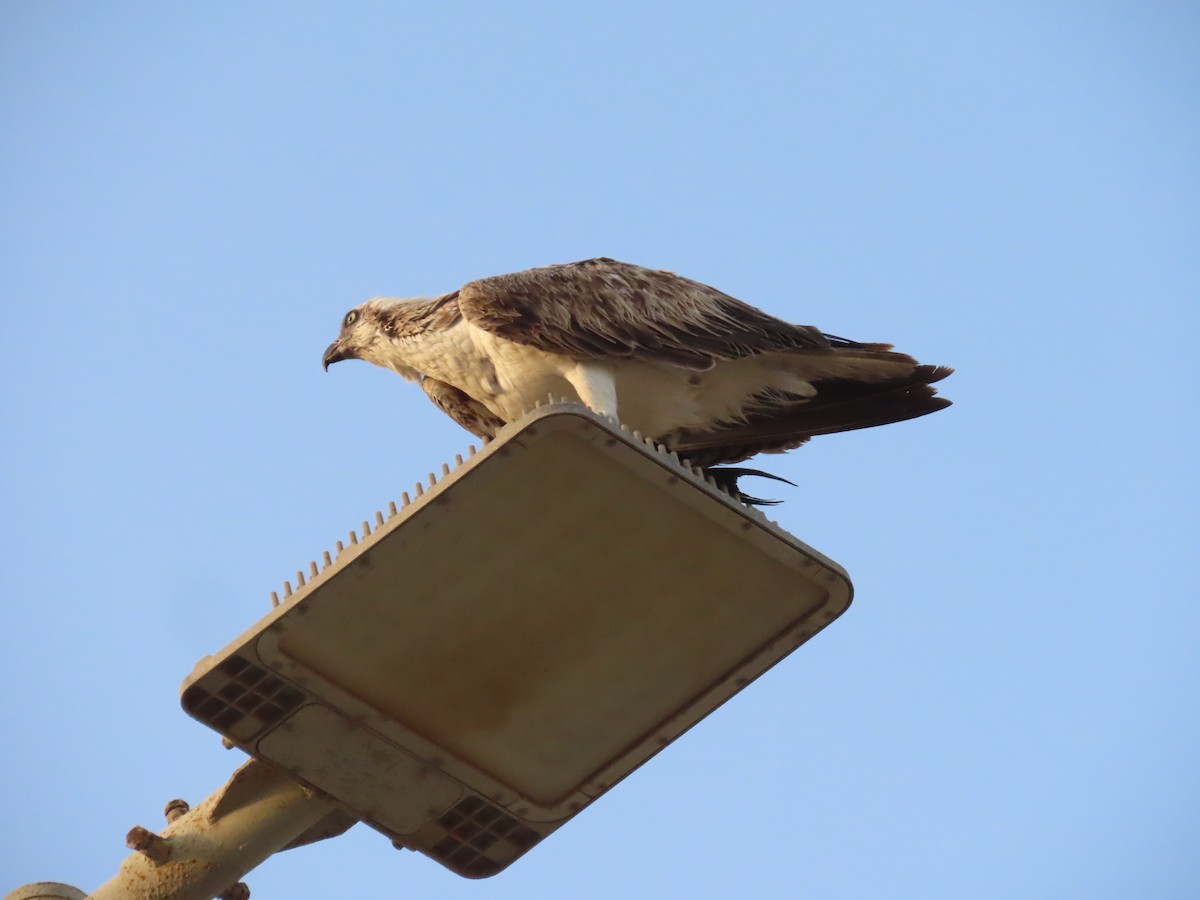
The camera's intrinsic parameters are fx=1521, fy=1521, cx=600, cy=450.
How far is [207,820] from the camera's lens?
6148 millimetres

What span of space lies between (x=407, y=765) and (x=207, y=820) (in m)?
0.84

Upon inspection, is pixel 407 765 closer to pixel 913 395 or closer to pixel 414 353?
pixel 414 353

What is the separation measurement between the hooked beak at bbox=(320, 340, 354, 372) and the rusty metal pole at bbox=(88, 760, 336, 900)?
13.8 ft

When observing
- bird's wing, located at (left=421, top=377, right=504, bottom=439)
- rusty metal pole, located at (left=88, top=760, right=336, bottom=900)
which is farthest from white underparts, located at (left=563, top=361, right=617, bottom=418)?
rusty metal pole, located at (left=88, top=760, right=336, bottom=900)

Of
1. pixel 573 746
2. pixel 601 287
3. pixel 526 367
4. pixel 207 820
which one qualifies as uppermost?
pixel 601 287

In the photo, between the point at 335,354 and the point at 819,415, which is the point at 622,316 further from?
the point at 335,354

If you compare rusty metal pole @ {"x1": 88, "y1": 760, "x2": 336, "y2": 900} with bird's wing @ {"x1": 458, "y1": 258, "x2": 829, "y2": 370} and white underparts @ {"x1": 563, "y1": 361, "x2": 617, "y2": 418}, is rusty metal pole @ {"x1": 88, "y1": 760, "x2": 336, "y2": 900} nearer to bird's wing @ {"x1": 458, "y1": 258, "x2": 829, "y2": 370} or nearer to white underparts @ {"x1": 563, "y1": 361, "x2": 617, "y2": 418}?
white underparts @ {"x1": 563, "y1": 361, "x2": 617, "y2": 418}

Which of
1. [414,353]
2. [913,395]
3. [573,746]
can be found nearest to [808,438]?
[913,395]

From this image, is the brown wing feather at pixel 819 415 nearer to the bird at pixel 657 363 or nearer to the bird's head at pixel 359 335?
the bird at pixel 657 363

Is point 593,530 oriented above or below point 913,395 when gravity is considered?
below

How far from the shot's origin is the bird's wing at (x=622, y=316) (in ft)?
27.0

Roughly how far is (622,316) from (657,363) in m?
0.33

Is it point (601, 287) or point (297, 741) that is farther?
point (601, 287)

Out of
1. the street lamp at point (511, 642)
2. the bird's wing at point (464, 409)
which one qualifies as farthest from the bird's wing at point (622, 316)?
the street lamp at point (511, 642)
